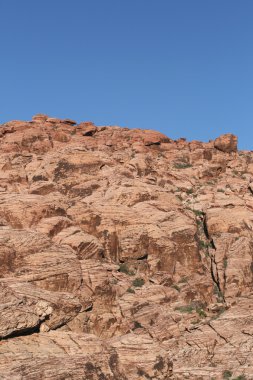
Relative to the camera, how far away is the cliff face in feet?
87.1

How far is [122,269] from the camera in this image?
42594 mm

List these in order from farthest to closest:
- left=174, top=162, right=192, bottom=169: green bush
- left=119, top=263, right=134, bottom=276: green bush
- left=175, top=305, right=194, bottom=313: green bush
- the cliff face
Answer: left=174, top=162, right=192, bottom=169: green bush, left=119, top=263, right=134, bottom=276: green bush, left=175, top=305, right=194, bottom=313: green bush, the cliff face

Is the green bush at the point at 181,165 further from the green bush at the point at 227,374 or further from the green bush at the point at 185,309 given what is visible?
the green bush at the point at 227,374

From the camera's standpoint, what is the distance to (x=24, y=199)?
44656 millimetres

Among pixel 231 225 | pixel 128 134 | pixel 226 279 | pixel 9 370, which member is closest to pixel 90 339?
pixel 9 370

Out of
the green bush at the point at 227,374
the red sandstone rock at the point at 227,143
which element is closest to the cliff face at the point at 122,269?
the green bush at the point at 227,374

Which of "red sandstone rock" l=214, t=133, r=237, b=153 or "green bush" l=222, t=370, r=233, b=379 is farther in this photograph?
"red sandstone rock" l=214, t=133, r=237, b=153

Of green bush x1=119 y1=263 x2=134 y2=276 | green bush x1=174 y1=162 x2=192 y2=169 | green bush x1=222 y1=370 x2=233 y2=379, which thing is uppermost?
green bush x1=174 y1=162 x2=192 y2=169

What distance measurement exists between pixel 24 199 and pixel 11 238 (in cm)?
916

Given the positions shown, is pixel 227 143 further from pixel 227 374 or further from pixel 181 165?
pixel 227 374

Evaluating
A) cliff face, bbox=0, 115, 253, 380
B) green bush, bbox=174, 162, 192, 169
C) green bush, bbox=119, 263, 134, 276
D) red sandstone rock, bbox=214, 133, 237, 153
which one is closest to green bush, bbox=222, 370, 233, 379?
cliff face, bbox=0, 115, 253, 380

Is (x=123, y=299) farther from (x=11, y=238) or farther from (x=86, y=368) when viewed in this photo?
(x=86, y=368)

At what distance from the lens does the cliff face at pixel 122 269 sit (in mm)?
26547

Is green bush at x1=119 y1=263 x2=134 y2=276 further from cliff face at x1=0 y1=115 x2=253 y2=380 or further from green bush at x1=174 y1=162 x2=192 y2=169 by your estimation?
green bush at x1=174 y1=162 x2=192 y2=169
